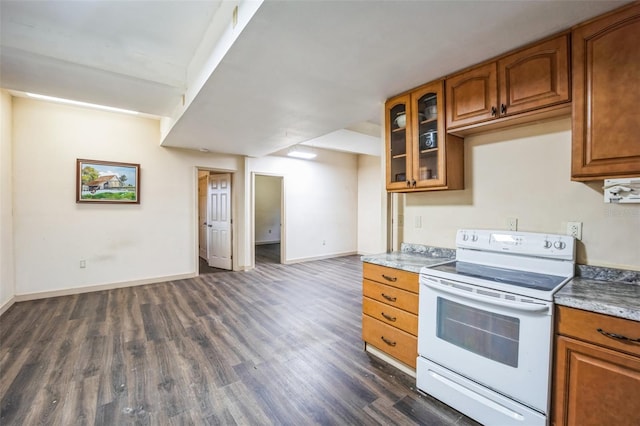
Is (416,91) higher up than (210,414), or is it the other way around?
(416,91)

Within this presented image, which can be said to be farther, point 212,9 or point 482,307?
point 212,9

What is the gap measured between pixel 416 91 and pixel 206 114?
221 cm

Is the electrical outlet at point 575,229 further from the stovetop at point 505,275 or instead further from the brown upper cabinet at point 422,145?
the brown upper cabinet at point 422,145

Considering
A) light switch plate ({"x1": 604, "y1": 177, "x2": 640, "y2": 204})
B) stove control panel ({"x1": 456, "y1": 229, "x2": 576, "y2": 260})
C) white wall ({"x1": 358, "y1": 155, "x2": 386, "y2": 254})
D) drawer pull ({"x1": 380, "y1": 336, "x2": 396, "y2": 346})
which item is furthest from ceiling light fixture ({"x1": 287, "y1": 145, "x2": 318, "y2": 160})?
light switch plate ({"x1": 604, "y1": 177, "x2": 640, "y2": 204})

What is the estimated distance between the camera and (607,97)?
147 cm

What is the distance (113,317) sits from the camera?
324cm

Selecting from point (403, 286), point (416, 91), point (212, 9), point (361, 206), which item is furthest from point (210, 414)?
point (361, 206)

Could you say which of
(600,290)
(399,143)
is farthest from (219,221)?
(600,290)

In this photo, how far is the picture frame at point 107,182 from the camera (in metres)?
4.09

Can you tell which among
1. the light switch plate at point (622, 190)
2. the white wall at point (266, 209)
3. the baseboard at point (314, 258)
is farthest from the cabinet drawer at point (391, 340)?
the white wall at point (266, 209)

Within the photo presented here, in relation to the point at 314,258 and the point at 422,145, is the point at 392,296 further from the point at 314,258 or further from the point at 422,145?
the point at 314,258

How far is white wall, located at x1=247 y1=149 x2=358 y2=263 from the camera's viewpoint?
248 inches

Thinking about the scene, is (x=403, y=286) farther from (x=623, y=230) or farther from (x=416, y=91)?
(x=416, y=91)

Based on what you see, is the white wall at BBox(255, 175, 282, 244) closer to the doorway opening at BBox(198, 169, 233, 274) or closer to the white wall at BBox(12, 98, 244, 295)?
the doorway opening at BBox(198, 169, 233, 274)
